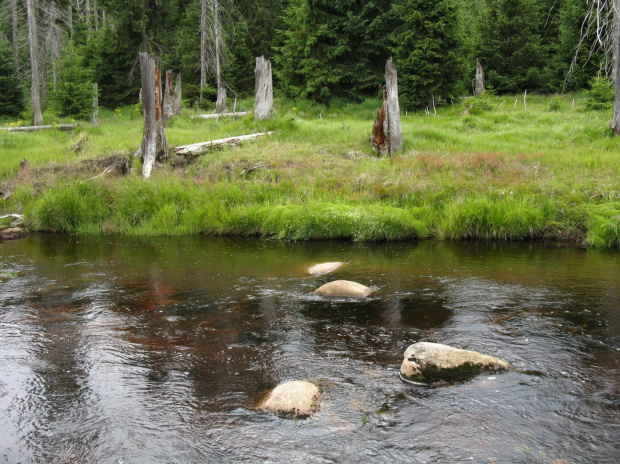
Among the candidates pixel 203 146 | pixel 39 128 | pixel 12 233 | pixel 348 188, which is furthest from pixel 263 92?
pixel 39 128

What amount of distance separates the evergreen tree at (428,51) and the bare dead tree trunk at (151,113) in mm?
12978

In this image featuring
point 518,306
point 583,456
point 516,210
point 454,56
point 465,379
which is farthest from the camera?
point 454,56

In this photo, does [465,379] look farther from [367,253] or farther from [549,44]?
[549,44]

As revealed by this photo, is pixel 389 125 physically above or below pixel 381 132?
above

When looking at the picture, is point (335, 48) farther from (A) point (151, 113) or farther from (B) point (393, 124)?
(A) point (151, 113)

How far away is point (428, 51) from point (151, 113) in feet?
46.4

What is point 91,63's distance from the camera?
34.5 metres

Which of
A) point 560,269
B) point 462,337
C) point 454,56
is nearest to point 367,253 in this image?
point 560,269

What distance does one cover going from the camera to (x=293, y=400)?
4590 mm

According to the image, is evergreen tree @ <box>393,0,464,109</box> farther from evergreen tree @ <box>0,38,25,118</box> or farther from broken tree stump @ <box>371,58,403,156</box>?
evergreen tree @ <box>0,38,25,118</box>

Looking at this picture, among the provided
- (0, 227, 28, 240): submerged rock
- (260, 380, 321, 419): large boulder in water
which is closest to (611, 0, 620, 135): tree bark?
(260, 380, 321, 419): large boulder in water

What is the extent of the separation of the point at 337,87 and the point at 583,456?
26.3 m

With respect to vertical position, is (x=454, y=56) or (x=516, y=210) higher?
(x=454, y=56)

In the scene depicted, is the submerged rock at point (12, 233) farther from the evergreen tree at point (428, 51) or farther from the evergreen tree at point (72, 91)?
the evergreen tree at point (428, 51)
